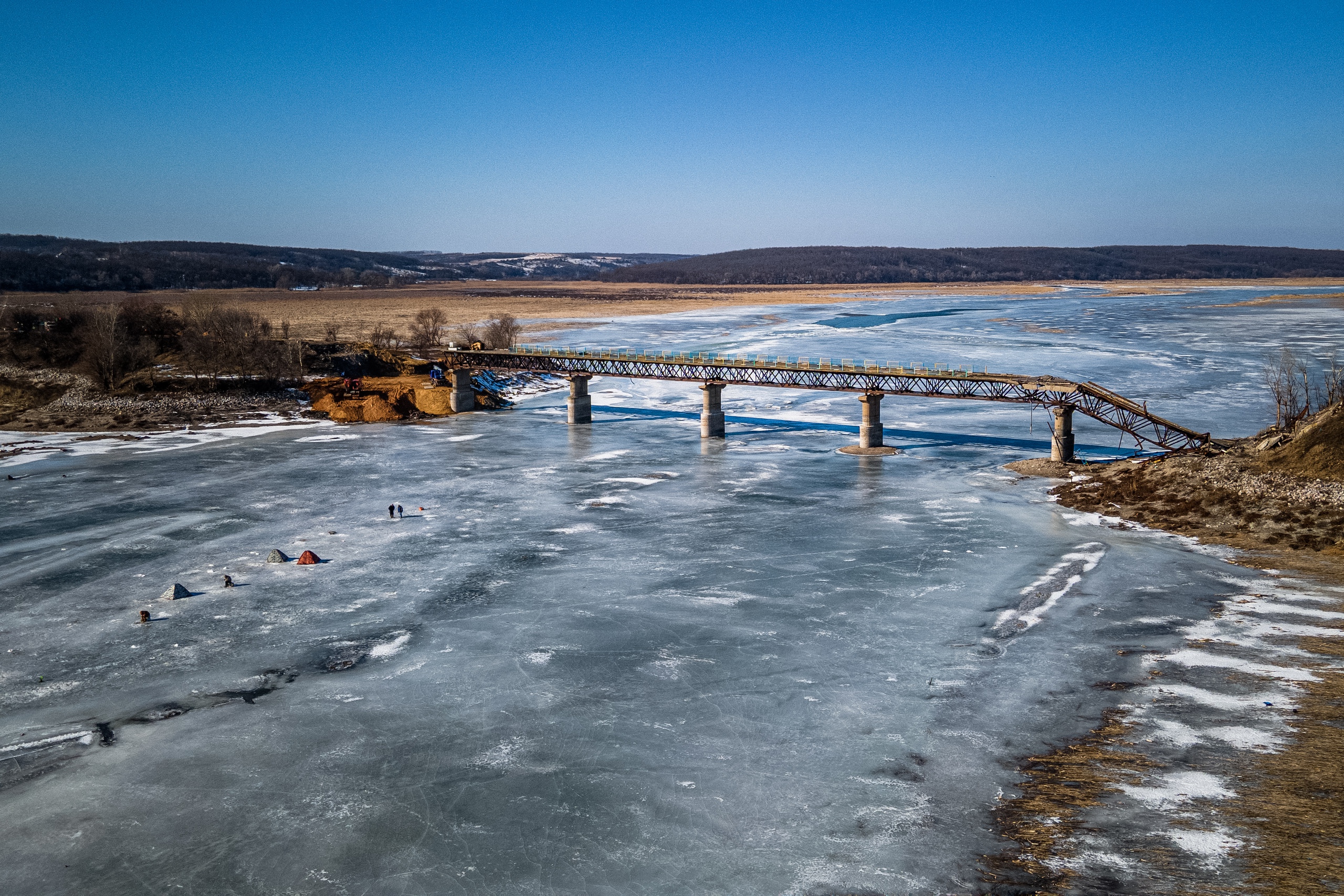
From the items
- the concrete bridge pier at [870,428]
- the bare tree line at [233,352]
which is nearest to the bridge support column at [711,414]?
the concrete bridge pier at [870,428]

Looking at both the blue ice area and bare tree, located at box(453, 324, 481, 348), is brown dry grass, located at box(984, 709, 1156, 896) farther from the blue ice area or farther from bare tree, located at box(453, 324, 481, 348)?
bare tree, located at box(453, 324, 481, 348)

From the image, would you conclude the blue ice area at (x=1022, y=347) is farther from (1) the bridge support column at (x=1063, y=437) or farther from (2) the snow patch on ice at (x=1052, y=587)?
(2) the snow patch on ice at (x=1052, y=587)

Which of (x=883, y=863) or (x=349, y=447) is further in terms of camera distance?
(x=349, y=447)

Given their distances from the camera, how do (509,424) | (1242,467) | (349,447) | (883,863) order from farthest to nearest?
(509,424) < (349,447) < (1242,467) < (883,863)

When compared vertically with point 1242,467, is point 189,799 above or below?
below

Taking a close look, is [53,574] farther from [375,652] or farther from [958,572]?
[958,572]

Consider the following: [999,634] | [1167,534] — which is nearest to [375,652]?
[999,634]

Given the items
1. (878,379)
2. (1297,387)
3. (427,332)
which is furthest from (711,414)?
(427,332)
